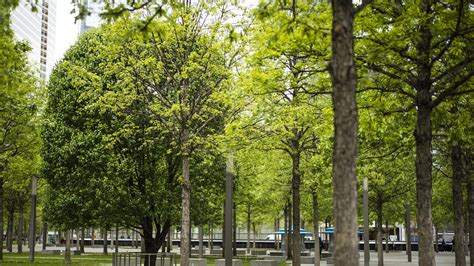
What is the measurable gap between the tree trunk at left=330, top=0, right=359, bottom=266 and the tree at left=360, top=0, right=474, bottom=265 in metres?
4.67

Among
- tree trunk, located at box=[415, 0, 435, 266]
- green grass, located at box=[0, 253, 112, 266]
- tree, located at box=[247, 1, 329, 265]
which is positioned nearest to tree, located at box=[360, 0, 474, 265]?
tree trunk, located at box=[415, 0, 435, 266]

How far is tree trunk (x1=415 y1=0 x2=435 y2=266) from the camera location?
11.3 m

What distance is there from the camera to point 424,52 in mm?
11578

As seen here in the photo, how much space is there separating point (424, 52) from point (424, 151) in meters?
1.96

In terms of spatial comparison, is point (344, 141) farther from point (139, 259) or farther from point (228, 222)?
point (139, 259)

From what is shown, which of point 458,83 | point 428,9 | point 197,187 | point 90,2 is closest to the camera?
point 90,2

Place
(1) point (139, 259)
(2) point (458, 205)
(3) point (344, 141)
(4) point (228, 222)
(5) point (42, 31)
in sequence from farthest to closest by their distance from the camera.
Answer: (5) point (42, 31) → (1) point (139, 259) → (2) point (458, 205) → (4) point (228, 222) → (3) point (344, 141)

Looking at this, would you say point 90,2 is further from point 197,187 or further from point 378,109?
point 197,187

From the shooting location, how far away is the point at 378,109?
13258mm

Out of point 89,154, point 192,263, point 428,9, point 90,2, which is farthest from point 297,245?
point 90,2

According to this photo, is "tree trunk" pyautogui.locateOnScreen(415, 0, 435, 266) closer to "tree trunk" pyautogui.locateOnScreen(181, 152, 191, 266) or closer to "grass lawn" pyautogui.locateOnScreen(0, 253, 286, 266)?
"tree trunk" pyautogui.locateOnScreen(181, 152, 191, 266)

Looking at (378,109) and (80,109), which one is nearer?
(378,109)

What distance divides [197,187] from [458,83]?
1807 cm

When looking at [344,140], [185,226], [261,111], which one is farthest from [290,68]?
[185,226]
